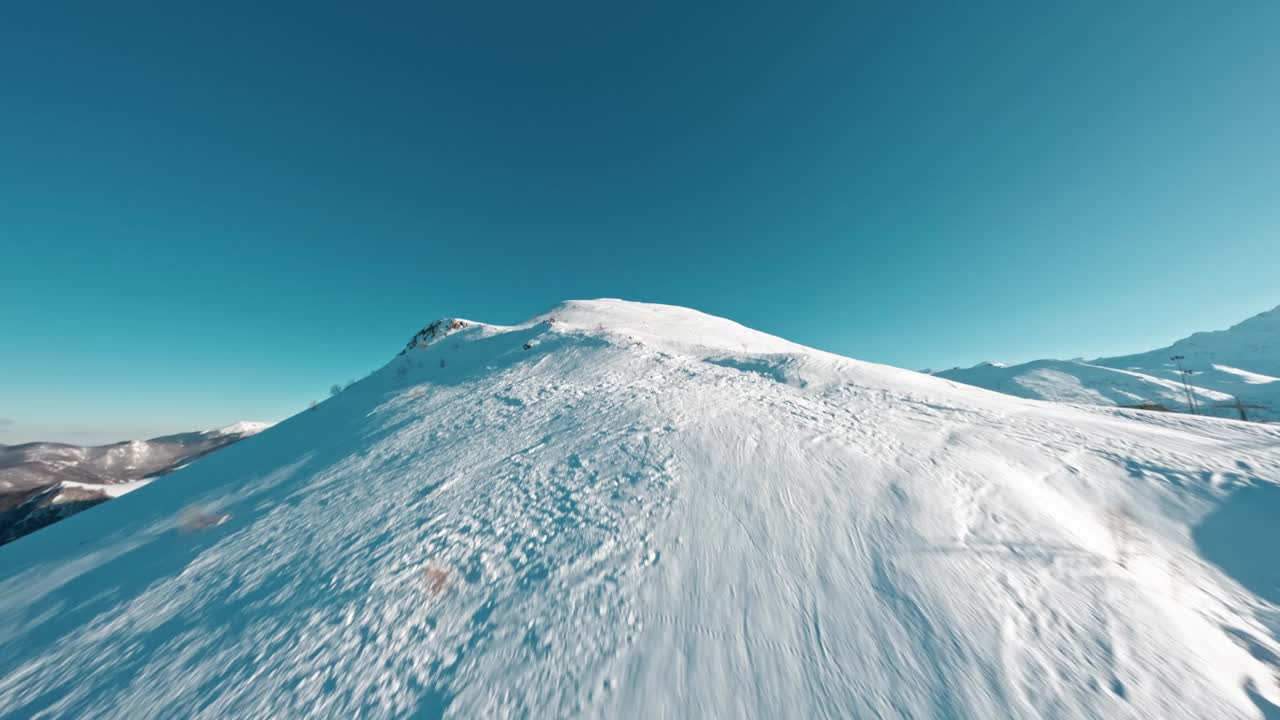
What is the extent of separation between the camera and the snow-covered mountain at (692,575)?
2.66 meters

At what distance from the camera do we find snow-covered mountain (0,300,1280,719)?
8.73 ft

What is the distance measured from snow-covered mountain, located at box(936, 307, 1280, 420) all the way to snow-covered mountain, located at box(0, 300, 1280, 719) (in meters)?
71.7

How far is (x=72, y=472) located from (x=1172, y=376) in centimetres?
27777

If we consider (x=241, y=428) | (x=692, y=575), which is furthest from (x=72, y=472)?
(x=692, y=575)

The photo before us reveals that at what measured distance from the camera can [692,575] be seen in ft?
11.2

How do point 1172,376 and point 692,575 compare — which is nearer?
point 692,575

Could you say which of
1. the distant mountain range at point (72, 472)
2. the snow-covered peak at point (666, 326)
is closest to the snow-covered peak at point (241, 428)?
the distant mountain range at point (72, 472)

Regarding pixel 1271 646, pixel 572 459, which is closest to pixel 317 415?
pixel 572 459

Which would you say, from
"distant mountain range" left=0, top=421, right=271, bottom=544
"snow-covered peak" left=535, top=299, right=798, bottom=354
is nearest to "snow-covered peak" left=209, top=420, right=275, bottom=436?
"distant mountain range" left=0, top=421, right=271, bottom=544

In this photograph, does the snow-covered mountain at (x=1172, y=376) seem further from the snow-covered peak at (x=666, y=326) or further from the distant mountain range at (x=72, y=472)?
the distant mountain range at (x=72, y=472)

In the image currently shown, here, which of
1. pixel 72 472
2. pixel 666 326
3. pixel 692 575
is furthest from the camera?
pixel 72 472

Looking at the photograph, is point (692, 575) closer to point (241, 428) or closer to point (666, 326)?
point (666, 326)

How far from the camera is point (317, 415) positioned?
9703 mm

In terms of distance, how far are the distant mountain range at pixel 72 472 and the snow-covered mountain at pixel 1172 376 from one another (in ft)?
340
